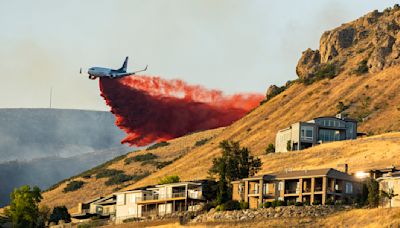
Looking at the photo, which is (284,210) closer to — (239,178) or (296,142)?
(239,178)

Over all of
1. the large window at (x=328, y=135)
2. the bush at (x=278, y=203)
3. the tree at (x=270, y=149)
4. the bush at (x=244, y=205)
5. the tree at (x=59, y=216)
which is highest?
the large window at (x=328, y=135)

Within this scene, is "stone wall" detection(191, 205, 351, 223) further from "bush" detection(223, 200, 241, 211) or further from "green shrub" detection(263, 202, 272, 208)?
"bush" detection(223, 200, 241, 211)

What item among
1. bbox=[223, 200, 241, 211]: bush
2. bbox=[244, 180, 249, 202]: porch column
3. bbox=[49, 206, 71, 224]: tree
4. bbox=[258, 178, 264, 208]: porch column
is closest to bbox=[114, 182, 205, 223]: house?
bbox=[223, 200, 241, 211]: bush

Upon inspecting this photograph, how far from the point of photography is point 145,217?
14762 cm

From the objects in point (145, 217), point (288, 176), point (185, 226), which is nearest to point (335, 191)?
point (288, 176)

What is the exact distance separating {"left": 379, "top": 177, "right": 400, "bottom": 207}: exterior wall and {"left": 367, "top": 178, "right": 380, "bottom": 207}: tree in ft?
2.42

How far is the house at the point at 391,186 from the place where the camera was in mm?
125000

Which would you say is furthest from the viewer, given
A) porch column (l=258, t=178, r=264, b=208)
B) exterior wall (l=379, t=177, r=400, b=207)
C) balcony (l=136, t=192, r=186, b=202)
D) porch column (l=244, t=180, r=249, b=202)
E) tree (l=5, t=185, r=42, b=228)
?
tree (l=5, t=185, r=42, b=228)

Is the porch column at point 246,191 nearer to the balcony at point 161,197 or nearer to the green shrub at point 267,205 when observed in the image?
the green shrub at point 267,205

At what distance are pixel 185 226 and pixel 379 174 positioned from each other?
75.2 ft

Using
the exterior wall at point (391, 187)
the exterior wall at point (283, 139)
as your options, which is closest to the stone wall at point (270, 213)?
the exterior wall at point (391, 187)

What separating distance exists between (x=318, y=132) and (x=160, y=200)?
43322 millimetres

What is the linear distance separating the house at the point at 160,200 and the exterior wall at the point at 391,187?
76.0 feet

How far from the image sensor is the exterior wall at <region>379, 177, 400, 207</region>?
125 m
